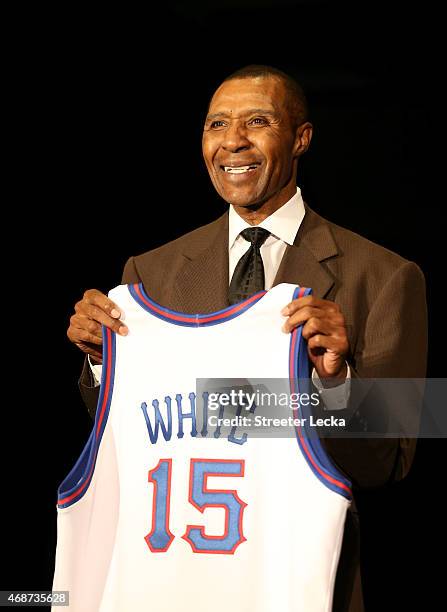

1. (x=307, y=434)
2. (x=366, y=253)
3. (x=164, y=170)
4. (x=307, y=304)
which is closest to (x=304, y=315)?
(x=307, y=304)

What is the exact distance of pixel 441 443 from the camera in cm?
216

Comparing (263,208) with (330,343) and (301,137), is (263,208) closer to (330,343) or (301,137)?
(301,137)

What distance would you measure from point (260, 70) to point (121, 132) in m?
0.70

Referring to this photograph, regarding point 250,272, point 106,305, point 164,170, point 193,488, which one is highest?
point 164,170

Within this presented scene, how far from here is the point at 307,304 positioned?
1.44 m

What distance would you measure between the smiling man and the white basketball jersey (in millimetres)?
120

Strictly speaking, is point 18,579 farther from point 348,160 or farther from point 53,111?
point 348,160

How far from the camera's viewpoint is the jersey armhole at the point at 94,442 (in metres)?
1.54

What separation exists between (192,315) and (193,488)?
289 millimetres

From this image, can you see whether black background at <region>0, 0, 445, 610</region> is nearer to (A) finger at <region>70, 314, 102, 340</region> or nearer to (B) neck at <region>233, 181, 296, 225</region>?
(B) neck at <region>233, 181, 296, 225</region>

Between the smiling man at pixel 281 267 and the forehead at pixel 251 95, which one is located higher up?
the forehead at pixel 251 95

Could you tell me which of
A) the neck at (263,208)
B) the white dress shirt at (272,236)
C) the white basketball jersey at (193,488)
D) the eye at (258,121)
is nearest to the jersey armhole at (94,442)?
the white basketball jersey at (193,488)

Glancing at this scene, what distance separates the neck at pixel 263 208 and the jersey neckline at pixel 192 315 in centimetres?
28

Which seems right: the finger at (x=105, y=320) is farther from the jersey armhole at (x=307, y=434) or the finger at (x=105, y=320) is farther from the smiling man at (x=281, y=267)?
the jersey armhole at (x=307, y=434)
